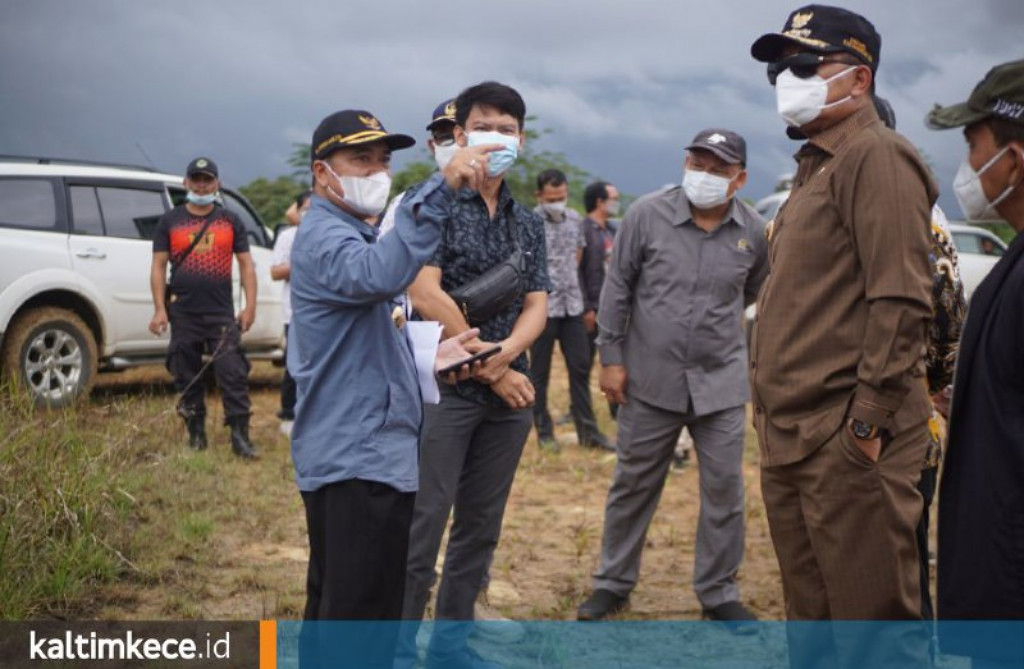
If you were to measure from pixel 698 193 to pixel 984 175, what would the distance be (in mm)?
2334

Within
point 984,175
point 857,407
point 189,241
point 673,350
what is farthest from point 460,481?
point 189,241

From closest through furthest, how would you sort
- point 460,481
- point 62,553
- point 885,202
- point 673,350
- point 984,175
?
point 984,175
point 885,202
point 460,481
point 62,553
point 673,350

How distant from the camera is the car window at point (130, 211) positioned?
930cm

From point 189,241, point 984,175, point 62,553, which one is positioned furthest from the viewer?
point 189,241

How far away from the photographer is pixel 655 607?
5137mm

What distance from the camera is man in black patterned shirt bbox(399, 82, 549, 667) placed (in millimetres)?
3875

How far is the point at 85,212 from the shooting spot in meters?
9.10

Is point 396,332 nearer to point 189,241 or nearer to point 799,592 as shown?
point 799,592

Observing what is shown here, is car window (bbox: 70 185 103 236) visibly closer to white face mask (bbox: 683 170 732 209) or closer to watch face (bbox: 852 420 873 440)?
white face mask (bbox: 683 170 732 209)

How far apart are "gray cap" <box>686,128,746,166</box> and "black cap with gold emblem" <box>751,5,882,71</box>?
59.9 inches

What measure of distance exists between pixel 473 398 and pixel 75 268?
19.6 ft

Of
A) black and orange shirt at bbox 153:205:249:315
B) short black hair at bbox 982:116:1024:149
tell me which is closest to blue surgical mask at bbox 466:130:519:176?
short black hair at bbox 982:116:1024:149

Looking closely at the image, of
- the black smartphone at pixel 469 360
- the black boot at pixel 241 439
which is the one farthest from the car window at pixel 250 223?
the black smartphone at pixel 469 360

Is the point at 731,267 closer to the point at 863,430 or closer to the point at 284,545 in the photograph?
the point at 863,430
